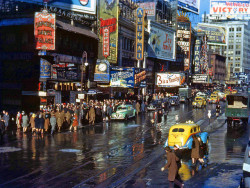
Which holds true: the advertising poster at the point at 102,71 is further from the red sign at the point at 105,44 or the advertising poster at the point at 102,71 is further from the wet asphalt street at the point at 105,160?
the wet asphalt street at the point at 105,160

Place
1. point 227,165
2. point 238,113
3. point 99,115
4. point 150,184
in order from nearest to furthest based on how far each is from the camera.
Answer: point 150,184 → point 227,165 → point 238,113 → point 99,115

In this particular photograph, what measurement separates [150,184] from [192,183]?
61.3 inches

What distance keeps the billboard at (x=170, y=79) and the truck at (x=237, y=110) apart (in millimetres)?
30924

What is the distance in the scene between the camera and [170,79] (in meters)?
69.6

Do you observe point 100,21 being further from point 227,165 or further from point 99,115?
point 227,165

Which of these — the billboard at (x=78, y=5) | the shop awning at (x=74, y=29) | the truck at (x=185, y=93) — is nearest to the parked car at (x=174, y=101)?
the truck at (x=185, y=93)

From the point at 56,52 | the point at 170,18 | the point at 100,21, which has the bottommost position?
the point at 56,52

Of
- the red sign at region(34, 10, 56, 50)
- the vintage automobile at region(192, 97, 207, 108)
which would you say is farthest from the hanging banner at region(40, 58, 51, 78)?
the vintage automobile at region(192, 97, 207, 108)

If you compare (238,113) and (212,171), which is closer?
(212,171)

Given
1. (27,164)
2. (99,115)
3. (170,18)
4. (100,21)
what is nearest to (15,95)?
(99,115)

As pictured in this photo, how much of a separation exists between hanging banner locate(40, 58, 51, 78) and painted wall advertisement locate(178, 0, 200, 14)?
73.1 m

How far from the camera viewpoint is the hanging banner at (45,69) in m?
41.7

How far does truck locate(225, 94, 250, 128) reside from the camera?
33.3 metres

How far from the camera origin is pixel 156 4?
3393 inches
